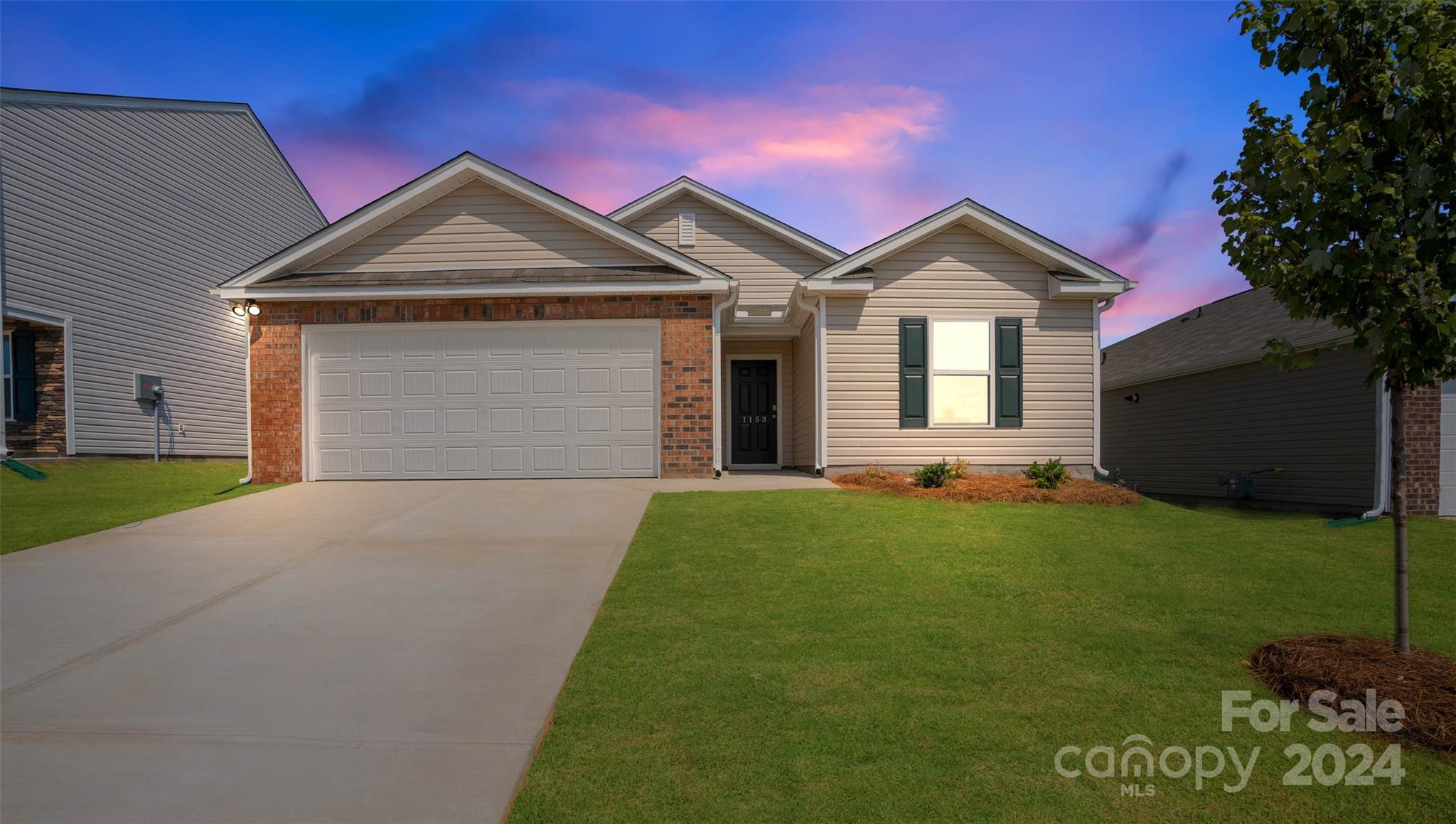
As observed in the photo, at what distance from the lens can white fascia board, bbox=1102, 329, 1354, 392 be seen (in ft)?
43.4

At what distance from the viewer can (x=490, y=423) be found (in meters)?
12.7

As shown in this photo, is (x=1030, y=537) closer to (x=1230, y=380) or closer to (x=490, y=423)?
(x=490, y=423)

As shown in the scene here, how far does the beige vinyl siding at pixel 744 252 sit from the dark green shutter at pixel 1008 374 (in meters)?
4.68

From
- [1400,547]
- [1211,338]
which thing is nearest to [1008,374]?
[1211,338]

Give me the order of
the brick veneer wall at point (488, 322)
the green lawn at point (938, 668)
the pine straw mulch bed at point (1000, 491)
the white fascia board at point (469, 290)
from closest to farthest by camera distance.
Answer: the green lawn at point (938, 668), the pine straw mulch bed at point (1000, 491), the white fascia board at point (469, 290), the brick veneer wall at point (488, 322)

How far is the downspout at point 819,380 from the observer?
44.3 feet

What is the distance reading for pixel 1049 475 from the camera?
39.2ft

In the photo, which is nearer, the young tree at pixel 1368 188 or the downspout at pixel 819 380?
the young tree at pixel 1368 188

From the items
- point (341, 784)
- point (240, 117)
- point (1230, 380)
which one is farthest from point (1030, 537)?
point (240, 117)

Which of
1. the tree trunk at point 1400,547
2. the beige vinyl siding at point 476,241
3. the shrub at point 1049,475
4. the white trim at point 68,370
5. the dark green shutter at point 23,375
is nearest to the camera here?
the tree trunk at point 1400,547

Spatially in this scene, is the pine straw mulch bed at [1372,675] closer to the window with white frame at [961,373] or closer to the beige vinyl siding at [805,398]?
the window with white frame at [961,373]

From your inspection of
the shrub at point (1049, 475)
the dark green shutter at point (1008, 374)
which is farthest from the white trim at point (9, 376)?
the shrub at point (1049, 475)

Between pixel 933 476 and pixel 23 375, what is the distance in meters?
17.1

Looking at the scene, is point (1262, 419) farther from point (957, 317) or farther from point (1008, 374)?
point (957, 317)
